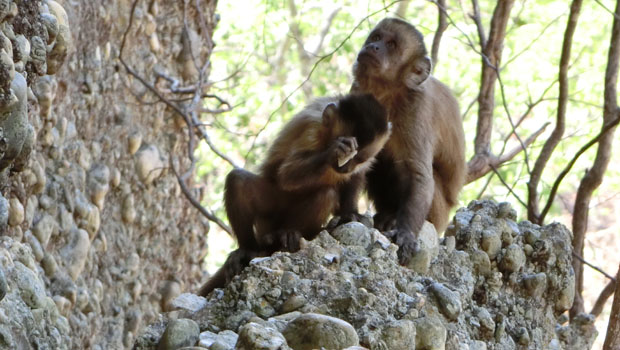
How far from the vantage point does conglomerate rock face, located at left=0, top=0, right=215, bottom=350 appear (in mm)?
3201

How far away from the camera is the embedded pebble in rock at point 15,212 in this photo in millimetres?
3939

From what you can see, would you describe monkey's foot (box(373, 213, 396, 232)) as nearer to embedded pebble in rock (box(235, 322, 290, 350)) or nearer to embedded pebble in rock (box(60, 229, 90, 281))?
embedded pebble in rock (box(60, 229, 90, 281))

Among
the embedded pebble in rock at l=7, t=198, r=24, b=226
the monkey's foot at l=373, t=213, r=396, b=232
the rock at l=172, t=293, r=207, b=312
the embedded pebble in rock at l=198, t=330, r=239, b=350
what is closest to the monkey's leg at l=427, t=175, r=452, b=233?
the monkey's foot at l=373, t=213, r=396, b=232

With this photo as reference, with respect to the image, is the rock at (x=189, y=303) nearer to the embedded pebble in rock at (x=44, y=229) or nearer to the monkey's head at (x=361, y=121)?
the monkey's head at (x=361, y=121)

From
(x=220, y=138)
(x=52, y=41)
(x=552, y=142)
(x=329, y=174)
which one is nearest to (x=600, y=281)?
(x=220, y=138)

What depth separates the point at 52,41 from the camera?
11.5 feet

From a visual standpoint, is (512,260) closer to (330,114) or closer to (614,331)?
(614,331)

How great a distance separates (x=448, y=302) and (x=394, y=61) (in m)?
2.02

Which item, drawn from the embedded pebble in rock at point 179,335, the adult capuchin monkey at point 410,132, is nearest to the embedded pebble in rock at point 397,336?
the embedded pebble in rock at point 179,335

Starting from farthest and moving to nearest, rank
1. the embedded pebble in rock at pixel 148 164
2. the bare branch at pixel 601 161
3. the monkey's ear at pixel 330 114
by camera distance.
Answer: the embedded pebble in rock at pixel 148 164 → the bare branch at pixel 601 161 → the monkey's ear at pixel 330 114

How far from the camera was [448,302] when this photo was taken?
A: 304 cm

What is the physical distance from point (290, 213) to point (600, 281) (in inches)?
367

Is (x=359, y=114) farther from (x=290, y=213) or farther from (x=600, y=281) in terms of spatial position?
(x=600, y=281)

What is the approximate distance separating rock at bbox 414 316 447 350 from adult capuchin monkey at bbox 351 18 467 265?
1458 millimetres
